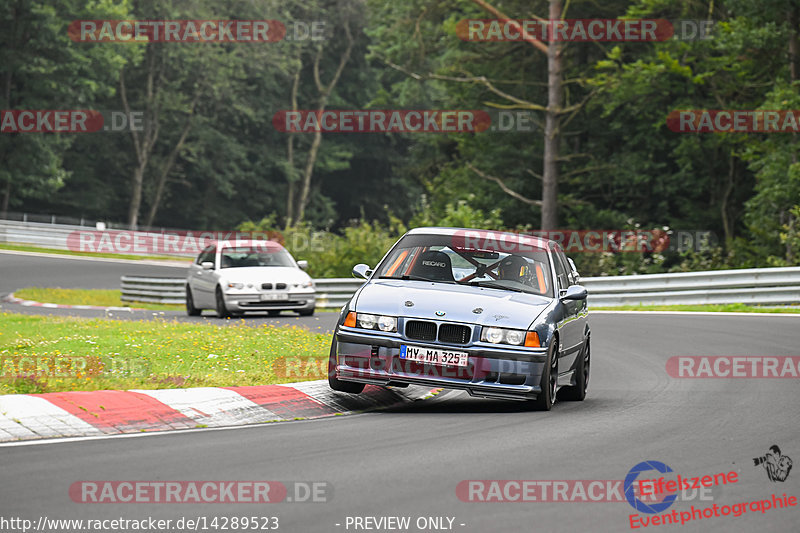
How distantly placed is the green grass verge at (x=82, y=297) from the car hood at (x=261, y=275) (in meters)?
5.27

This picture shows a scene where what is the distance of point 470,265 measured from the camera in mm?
11812

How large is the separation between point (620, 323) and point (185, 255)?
33509 mm

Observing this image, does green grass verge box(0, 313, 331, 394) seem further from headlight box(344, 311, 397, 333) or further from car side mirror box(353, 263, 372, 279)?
headlight box(344, 311, 397, 333)

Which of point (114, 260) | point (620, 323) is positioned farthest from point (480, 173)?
point (620, 323)

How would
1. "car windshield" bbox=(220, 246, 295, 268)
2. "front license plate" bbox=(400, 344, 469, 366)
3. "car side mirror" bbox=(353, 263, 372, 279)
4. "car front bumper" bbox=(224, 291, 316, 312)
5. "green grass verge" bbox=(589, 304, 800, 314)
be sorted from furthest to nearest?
"car windshield" bbox=(220, 246, 295, 268) < "car front bumper" bbox=(224, 291, 316, 312) < "green grass verge" bbox=(589, 304, 800, 314) < "car side mirror" bbox=(353, 263, 372, 279) < "front license plate" bbox=(400, 344, 469, 366)

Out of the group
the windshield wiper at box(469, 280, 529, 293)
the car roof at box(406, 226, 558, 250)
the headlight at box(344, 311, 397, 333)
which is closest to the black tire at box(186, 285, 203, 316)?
the car roof at box(406, 226, 558, 250)

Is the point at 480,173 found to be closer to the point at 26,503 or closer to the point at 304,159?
the point at 26,503

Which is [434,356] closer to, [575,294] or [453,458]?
[575,294]

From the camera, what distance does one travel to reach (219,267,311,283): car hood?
23.2 meters

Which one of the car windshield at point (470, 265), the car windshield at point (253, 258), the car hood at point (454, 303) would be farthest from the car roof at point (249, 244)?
the car hood at point (454, 303)

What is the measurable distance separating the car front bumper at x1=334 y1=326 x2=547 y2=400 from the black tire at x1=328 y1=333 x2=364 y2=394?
0.52 metres

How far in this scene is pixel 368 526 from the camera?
19.0ft

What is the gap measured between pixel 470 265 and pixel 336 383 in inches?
82.9

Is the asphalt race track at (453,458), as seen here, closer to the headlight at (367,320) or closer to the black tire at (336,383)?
the black tire at (336,383)
